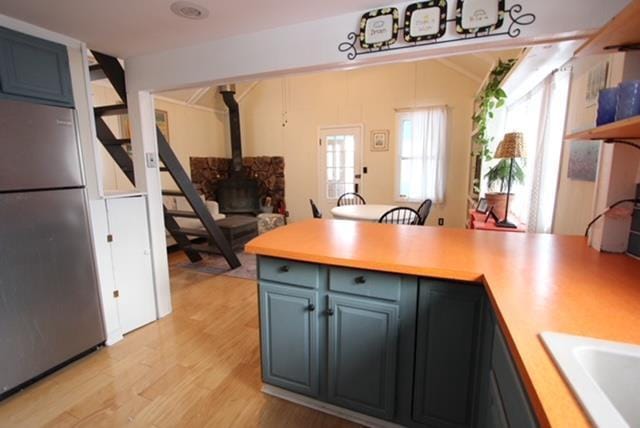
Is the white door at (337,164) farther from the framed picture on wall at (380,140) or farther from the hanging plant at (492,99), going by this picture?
the hanging plant at (492,99)

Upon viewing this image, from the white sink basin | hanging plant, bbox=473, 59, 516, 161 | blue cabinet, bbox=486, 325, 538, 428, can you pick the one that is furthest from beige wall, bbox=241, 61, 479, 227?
the white sink basin

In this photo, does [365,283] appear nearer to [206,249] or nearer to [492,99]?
[492,99]

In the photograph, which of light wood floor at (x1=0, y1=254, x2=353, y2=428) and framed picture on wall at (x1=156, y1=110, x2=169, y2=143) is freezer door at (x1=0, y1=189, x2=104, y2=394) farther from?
framed picture on wall at (x1=156, y1=110, x2=169, y2=143)

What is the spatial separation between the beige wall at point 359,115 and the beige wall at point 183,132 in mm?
539

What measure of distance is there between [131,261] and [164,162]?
3.08ft

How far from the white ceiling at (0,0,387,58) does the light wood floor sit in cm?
214

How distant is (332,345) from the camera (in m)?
1.47

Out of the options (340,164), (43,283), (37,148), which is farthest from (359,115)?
(43,283)

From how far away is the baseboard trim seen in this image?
4.95ft

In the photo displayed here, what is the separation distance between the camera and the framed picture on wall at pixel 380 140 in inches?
209

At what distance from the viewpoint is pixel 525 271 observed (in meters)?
1.18

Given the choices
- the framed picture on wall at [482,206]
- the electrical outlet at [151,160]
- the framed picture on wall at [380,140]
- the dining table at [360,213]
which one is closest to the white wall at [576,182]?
the framed picture on wall at [482,206]

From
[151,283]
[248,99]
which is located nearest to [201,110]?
[248,99]

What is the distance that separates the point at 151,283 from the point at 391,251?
2.16 metres
